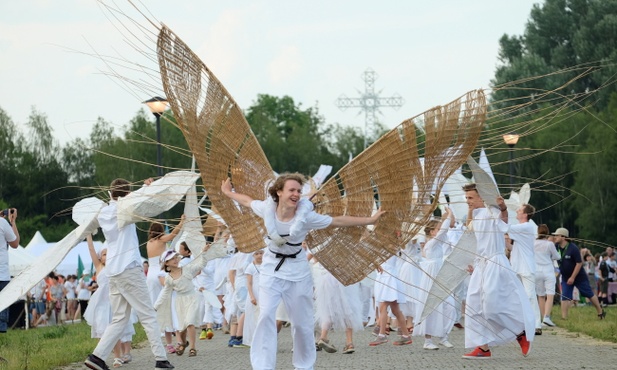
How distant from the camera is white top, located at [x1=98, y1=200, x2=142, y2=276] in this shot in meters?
12.7

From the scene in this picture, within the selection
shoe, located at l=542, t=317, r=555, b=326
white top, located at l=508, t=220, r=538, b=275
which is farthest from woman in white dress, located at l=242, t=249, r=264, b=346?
shoe, located at l=542, t=317, r=555, b=326

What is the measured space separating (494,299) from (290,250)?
4238 mm

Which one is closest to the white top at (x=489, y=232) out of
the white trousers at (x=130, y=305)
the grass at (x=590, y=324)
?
the grass at (x=590, y=324)

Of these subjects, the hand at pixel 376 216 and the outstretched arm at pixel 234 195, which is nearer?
the hand at pixel 376 216

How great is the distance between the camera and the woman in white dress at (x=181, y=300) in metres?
16.4

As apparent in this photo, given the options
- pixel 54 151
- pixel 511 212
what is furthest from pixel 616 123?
pixel 54 151

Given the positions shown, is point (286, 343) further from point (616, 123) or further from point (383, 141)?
point (616, 123)

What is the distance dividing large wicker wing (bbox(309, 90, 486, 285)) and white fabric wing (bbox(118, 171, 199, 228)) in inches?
60.5

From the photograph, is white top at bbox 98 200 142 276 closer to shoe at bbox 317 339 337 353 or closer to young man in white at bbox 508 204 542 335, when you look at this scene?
shoe at bbox 317 339 337 353

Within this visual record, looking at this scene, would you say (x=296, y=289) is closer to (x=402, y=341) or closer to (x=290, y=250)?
(x=290, y=250)

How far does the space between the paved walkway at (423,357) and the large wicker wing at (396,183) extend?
2575mm

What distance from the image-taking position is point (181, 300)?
16.6 m

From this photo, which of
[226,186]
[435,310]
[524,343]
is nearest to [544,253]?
[524,343]

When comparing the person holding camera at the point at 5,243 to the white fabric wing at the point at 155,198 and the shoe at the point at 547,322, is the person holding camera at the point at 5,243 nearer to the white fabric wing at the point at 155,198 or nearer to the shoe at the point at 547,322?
the white fabric wing at the point at 155,198
